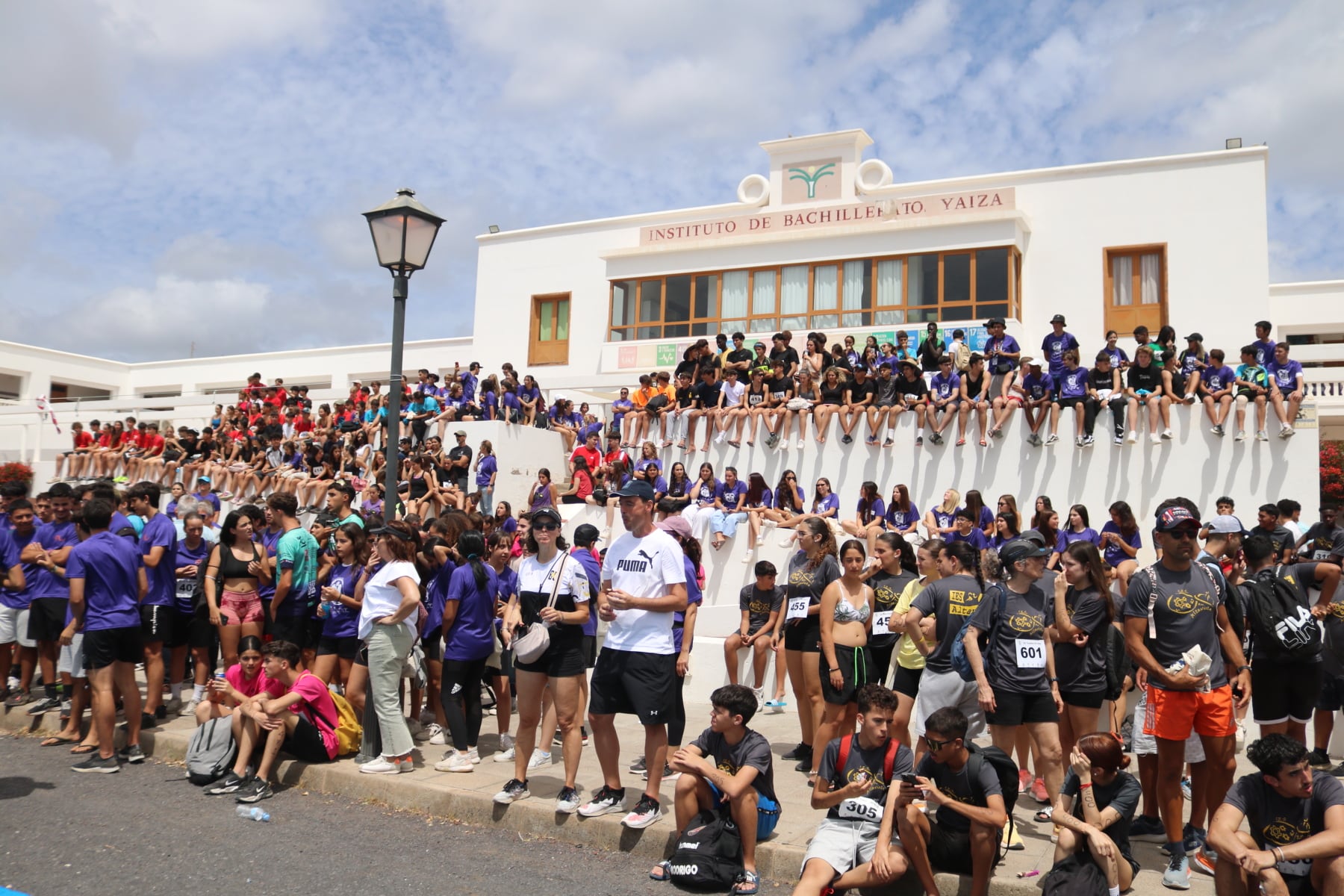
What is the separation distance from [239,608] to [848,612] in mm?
4888

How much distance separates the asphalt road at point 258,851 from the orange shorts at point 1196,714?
2337mm

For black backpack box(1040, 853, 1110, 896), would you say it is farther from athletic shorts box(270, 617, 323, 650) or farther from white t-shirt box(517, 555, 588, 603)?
athletic shorts box(270, 617, 323, 650)

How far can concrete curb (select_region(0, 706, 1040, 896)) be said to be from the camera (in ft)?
16.4

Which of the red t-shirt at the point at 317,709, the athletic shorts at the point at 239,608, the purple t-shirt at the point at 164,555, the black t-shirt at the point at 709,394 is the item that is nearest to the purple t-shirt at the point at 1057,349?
the black t-shirt at the point at 709,394

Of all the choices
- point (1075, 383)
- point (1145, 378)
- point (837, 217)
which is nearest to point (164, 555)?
point (1075, 383)

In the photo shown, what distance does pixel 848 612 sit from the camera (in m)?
6.79

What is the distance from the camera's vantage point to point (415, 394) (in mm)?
18438

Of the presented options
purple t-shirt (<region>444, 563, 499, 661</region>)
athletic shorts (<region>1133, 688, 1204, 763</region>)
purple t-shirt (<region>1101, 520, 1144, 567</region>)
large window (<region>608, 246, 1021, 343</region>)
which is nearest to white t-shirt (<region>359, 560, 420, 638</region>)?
purple t-shirt (<region>444, 563, 499, 661</region>)

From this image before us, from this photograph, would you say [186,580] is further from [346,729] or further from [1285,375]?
[1285,375]

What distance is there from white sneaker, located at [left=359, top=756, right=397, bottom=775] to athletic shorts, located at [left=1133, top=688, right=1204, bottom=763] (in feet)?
15.5

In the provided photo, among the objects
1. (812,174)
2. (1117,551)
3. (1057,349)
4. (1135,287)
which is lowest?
(1117,551)

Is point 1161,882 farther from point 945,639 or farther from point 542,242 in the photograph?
point 542,242

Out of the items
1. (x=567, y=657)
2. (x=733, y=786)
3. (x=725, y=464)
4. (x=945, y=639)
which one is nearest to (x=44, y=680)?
(x=567, y=657)

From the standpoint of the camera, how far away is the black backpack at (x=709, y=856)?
Result: 504cm
